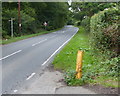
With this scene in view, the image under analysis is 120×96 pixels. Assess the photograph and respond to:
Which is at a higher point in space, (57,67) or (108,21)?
(108,21)

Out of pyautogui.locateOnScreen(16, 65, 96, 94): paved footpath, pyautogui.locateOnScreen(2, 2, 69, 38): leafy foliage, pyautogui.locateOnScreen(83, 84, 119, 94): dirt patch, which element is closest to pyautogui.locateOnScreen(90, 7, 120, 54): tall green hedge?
pyautogui.locateOnScreen(16, 65, 96, 94): paved footpath

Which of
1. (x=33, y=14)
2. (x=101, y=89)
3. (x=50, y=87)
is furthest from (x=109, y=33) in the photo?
(x=33, y=14)

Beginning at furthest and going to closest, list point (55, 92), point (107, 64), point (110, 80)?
point (107, 64) → point (110, 80) → point (55, 92)

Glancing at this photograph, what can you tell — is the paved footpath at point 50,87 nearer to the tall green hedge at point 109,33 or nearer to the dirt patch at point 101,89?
the dirt patch at point 101,89

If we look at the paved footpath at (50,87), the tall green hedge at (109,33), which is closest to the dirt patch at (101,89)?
the paved footpath at (50,87)

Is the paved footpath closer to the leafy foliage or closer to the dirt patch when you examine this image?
the dirt patch

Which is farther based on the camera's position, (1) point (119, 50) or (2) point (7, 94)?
(1) point (119, 50)

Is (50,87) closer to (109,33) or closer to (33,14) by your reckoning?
(109,33)

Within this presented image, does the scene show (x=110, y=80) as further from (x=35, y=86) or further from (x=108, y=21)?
(x=108, y=21)

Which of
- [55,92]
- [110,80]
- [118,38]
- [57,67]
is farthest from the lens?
[57,67]

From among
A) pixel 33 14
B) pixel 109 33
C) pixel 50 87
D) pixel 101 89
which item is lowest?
pixel 50 87

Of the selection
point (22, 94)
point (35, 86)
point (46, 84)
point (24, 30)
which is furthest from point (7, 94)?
point (24, 30)

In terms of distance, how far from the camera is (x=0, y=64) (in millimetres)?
10234

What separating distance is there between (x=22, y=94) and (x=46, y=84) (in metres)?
1.16
